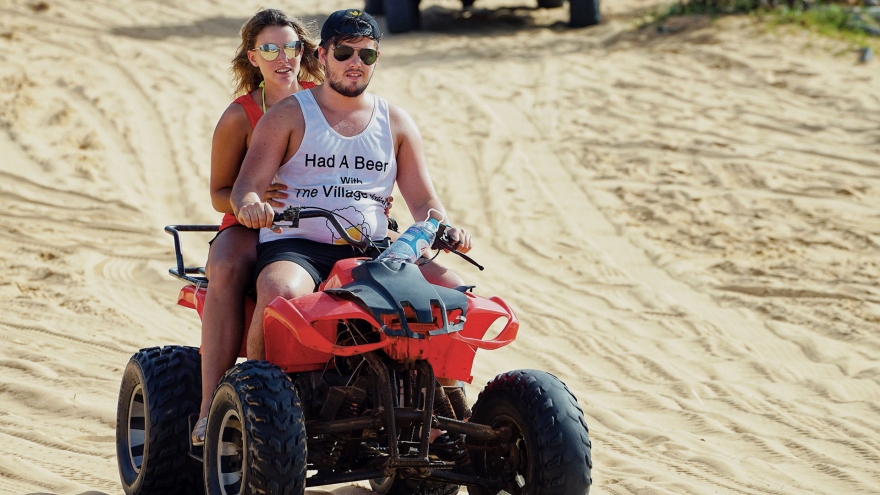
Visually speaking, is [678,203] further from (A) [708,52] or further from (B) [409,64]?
(B) [409,64]

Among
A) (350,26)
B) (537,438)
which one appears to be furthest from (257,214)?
(537,438)

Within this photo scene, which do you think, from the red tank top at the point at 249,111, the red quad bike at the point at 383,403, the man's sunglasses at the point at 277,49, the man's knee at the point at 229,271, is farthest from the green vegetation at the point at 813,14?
the man's knee at the point at 229,271

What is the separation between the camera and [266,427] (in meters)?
3.67

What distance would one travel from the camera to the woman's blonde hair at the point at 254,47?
16.9 feet

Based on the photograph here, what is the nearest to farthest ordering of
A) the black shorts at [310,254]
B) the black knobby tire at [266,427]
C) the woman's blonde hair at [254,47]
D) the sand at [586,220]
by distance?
the black knobby tire at [266,427] < the black shorts at [310,254] < the woman's blonde hair at [254,47] < the sand at [586,220]

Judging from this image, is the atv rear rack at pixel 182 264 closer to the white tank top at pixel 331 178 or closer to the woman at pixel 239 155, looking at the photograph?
the woman at pixel 239 155

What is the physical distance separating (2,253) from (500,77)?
265 inches

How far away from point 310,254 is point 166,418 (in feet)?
2.93

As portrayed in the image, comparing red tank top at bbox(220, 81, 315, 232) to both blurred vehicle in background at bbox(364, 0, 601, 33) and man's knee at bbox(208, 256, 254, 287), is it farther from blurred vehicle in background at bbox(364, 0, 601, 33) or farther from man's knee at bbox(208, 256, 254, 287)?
blurred vehicle in background at bbox(364, 0, 601, 33)

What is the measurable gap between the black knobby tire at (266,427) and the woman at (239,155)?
0.40 metres

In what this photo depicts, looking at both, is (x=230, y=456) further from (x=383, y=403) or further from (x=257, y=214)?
(x=257, y=214)

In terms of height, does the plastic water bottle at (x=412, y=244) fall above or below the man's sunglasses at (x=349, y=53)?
below

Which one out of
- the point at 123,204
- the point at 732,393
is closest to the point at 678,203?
A: the point at 732,393

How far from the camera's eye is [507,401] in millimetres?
4152
